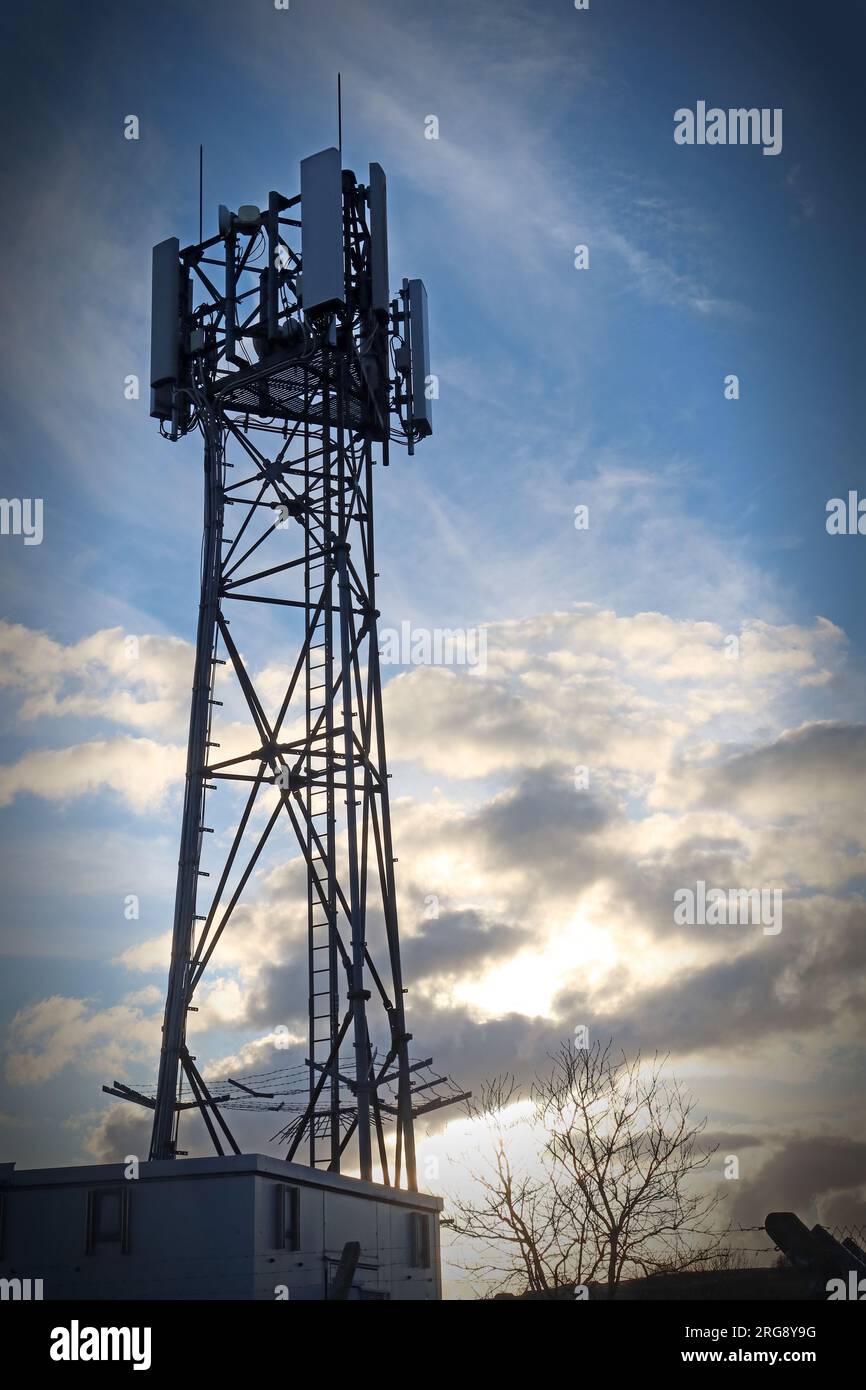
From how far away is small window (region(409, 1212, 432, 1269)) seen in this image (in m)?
26.9

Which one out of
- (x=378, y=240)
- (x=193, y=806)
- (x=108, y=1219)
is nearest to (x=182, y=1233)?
(x=108, y=1219)

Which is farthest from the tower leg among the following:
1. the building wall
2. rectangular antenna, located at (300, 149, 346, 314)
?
the building wall

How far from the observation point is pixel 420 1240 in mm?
27297

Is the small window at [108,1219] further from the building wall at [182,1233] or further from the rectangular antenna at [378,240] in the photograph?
the rectangular antenna at [378,240]

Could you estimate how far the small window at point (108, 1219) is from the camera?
2112 cm

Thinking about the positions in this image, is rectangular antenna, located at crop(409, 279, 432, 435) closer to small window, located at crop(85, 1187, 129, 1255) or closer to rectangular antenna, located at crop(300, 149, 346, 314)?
rectangular antenna, located at crop(300, 149, 346, 314)

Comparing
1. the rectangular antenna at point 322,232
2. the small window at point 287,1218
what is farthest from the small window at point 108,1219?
the rectangular antenna at point 322,232

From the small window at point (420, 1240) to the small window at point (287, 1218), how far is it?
5813mm

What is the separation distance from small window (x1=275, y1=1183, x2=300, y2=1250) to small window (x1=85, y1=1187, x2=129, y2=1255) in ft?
7.08

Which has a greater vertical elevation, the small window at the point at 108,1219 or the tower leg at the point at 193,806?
the tower leg at the point at 193,806

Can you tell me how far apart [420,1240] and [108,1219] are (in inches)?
310
